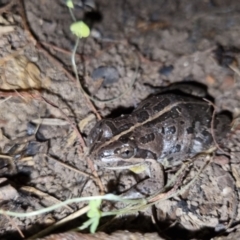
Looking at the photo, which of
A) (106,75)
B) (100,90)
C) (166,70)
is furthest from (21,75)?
(166,70)

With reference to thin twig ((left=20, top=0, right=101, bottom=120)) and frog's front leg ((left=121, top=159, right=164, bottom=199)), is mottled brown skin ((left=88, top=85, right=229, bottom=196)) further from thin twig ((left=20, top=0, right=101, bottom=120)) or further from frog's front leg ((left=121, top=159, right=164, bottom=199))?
thin twig ((left=20, top=0, right=101, bottom=120))

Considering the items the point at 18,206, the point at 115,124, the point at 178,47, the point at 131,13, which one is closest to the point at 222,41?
the point at 178,47

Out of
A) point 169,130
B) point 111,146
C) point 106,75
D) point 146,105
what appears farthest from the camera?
point 106,75

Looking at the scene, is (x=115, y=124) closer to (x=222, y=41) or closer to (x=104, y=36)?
(x=104, y=36)

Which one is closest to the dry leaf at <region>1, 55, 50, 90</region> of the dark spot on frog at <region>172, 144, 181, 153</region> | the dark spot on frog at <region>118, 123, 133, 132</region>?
the dark spot on frog at <region>118, 123, 133, 132</region>

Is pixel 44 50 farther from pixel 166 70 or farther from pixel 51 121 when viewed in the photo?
pixel 166 70

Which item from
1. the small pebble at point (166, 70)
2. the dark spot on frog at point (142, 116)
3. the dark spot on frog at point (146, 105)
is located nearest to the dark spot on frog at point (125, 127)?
the dark spot on frog at point (142, 116)
